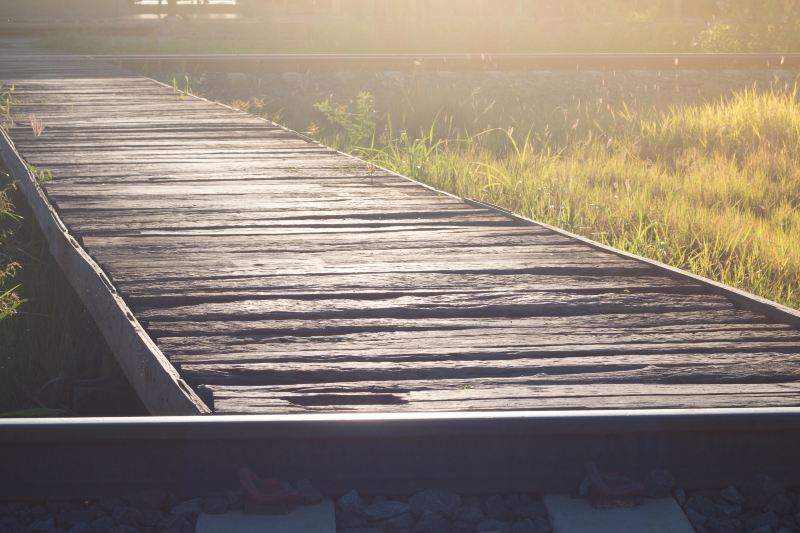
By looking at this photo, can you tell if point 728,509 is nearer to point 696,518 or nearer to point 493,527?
point 696,518

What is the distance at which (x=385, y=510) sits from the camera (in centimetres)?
235

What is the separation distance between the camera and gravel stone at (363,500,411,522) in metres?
2.33

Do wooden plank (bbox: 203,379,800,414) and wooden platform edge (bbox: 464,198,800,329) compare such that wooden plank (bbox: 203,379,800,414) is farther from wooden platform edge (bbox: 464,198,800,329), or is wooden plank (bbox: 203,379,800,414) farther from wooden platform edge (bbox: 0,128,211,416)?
wooden platform edge (bbox: 464,198,800,329)

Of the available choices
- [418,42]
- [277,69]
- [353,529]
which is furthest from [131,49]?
[353,529]

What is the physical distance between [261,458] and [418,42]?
59.0 feet

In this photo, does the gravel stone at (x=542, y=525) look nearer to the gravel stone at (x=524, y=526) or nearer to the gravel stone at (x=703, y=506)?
the gravel stone at (x=524, y=526)

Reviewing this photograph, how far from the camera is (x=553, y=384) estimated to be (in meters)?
2.77

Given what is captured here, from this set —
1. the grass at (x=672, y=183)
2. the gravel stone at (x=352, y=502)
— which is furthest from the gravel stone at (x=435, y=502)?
the grass at (x=672, y=183)

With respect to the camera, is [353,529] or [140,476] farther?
[140,476]

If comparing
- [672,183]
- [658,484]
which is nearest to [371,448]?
[658,484]

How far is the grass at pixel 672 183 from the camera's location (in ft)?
18.6

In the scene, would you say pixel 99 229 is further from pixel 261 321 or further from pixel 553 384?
pixel 553 384

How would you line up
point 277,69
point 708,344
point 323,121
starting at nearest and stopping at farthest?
1. point 708,344
2. point 323,121
3. point 277,69

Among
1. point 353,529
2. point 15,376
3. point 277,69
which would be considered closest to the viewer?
point 353,529
